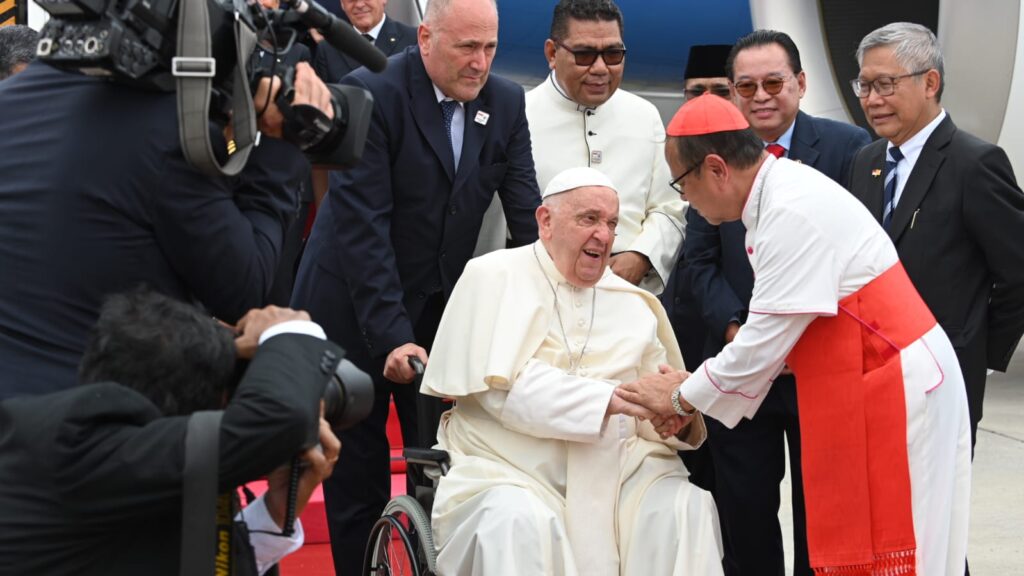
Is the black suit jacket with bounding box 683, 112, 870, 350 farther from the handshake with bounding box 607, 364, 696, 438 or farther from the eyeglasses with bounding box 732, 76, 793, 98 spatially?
the handshake with bounding box 607, 364, 696, 438

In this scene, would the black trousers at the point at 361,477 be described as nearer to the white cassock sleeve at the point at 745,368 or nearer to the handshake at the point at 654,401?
the handshake at the point at 654,401

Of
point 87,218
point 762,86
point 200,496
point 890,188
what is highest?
point 762,86

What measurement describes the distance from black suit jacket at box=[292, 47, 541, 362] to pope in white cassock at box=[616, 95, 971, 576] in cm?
93

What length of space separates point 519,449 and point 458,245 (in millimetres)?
731

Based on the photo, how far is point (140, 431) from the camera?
2.09 m

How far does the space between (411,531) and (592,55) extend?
1724mm

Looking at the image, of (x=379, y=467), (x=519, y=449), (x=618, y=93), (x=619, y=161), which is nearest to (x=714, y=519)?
(x=519, y=449)

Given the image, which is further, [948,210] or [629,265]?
[629,265]

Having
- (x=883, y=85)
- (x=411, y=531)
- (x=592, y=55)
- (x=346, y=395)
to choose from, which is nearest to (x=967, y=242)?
(x=883, y=85)

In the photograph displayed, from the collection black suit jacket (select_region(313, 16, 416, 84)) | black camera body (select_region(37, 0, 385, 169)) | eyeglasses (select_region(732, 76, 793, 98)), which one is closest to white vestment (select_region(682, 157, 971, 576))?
eyeglasses (select_region(732, 76, 793, 98))

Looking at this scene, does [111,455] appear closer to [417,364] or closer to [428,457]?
→ [428,457]

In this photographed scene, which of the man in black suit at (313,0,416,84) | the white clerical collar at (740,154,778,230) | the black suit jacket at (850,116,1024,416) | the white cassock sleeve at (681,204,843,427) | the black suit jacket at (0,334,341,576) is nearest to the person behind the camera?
the black suit jacket at (0,334,341,576)

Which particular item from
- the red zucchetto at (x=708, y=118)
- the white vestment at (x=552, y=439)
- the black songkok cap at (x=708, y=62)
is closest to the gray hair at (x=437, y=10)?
the white vestment at (x=552, y=439)

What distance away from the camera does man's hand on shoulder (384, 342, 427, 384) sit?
3.91 m
